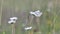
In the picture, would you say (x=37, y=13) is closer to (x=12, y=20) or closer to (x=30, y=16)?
(x=30, y=16)

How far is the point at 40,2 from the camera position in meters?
1.47

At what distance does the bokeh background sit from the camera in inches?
57.9

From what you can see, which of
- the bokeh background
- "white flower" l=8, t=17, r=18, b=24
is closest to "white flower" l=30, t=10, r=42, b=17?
the bokeh background

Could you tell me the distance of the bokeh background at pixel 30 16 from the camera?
147 centimetres

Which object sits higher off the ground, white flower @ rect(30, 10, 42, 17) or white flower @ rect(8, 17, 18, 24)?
white flower @ rect(30, 10, 42, 17)

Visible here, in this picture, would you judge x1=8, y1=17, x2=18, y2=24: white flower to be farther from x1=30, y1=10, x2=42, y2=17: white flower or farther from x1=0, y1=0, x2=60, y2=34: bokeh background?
x1=30, y1=10, x2=42, y2=17: white flower

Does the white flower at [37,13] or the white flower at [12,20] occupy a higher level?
the white flower at [37,13]

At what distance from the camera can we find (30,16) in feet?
4.82

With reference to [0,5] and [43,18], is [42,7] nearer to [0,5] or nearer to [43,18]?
[43,18]

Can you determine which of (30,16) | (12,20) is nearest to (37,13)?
(30,16)

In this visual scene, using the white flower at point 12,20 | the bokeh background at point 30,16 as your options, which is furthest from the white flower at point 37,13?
the white flower at point 12,20

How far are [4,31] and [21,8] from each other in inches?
8.6

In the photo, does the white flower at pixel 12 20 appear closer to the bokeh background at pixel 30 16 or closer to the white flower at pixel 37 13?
the bokeh background at pixel 30 16

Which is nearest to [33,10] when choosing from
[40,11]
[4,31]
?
[40,11]
